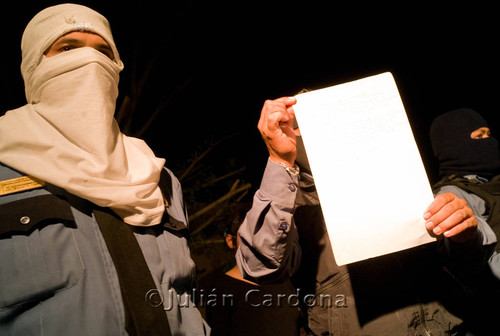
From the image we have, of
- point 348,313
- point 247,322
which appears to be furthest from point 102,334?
point 247,322

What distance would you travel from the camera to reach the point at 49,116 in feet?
3.29

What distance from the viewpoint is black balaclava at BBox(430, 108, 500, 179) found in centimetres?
208

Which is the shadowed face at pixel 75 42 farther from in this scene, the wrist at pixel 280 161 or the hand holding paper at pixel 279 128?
the wrist at pixel 280 161

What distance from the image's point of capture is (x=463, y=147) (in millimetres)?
2174

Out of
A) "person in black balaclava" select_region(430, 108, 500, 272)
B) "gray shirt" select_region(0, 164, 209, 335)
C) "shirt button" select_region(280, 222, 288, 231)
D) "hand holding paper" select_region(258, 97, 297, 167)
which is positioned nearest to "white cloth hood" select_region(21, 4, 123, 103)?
"gray shirt" select_region(0, 164, 209, 335)

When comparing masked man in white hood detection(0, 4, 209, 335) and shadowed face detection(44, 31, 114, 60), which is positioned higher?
shadowed face detection(44, 31, 114, 60)

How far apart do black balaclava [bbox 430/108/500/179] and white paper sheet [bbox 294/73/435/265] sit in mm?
1547

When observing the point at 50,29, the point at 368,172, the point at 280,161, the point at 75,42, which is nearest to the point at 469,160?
the point at 368,172

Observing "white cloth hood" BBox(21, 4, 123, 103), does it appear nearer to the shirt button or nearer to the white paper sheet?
the white paper sheet

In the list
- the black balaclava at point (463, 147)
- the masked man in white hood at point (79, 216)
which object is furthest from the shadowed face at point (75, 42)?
the black balaclava at point (463, 147)

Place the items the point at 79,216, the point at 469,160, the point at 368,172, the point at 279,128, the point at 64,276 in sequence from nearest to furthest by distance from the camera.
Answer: the point at 64,276
the point at 79,216
the point at 368,172
the point at 279,128
the point at 469,160

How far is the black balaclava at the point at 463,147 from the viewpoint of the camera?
2.08 metres

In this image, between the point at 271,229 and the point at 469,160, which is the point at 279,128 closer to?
the point at 271,229

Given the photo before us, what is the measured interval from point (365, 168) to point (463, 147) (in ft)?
5.95
